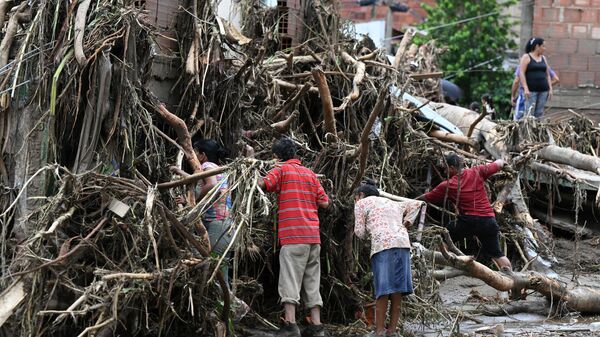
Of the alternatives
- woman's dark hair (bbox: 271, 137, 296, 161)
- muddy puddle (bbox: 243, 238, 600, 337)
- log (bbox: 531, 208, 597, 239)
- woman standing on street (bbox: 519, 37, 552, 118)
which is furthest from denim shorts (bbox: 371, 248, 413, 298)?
woman standing on street (bbox: 519, 37, 552, 118)

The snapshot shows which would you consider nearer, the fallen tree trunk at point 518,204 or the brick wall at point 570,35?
the fallen tree trunk at point 518,204

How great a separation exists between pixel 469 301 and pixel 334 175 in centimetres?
248

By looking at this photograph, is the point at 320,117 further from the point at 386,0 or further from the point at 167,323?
the point at 386,0

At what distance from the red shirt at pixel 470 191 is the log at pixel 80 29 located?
464 cm

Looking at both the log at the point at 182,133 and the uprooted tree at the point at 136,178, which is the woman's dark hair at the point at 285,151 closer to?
the uprooted tree at the point at 136,178

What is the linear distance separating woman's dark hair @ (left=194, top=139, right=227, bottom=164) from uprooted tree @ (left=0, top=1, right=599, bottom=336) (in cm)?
14

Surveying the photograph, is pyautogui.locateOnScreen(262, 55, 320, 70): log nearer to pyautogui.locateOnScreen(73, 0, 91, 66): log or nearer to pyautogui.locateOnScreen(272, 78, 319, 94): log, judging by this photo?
pyautogui.locateOnScreen(272, 78, 319, 94): log

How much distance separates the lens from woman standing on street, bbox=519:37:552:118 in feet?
48.8

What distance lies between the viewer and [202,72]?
30.6 ft

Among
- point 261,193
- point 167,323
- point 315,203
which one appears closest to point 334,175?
point 315,203

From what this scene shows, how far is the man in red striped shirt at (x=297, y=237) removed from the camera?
8.18m

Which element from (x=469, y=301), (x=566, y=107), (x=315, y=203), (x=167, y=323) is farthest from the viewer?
(x=566, y=107)

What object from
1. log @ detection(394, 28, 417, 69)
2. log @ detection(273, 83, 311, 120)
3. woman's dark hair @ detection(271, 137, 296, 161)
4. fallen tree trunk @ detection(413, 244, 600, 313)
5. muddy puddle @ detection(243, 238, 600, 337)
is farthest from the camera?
log @ detection(394, 28, 417, 69)

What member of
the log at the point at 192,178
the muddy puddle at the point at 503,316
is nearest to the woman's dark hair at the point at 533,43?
the muddy puddle at the point at 503,316
